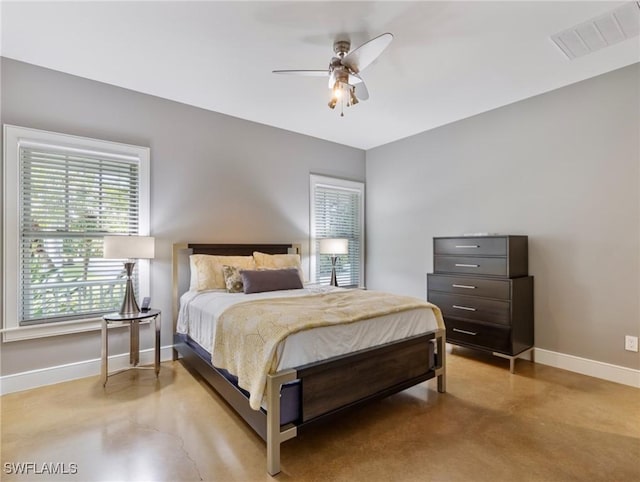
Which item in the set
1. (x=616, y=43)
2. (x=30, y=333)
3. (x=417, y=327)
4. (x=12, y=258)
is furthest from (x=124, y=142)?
(x=616, y=43)

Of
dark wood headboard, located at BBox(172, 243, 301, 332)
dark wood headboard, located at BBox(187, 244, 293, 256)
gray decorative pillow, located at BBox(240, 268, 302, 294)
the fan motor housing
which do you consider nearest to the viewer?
the fan motor housing

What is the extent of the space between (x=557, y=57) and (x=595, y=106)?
733 mm

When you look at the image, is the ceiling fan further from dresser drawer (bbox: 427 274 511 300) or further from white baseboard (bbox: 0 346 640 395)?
white baseboard (bbox: 0 346 640 395)

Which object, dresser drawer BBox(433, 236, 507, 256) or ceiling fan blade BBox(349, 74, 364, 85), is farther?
dresser drawer BBox(433, 236, 507, 256)

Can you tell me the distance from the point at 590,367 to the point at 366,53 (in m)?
3.42

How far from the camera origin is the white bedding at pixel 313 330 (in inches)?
75.2

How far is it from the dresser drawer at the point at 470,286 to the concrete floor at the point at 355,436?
2.77 ft

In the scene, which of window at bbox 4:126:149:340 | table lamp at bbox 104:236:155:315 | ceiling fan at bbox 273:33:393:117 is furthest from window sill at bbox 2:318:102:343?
ceiling fan at bbox 273:33:393:117

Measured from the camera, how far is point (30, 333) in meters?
2.76

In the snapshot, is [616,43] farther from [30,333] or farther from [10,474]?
[30,333]

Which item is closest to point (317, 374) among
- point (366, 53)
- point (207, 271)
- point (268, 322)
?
point (268, 322)

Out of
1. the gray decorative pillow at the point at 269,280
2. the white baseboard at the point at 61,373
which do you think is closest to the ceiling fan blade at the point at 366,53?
the gray decorative pillow at the point at 269,280

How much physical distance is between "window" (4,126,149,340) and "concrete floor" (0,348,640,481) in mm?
680

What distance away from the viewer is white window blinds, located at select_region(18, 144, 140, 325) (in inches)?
110
